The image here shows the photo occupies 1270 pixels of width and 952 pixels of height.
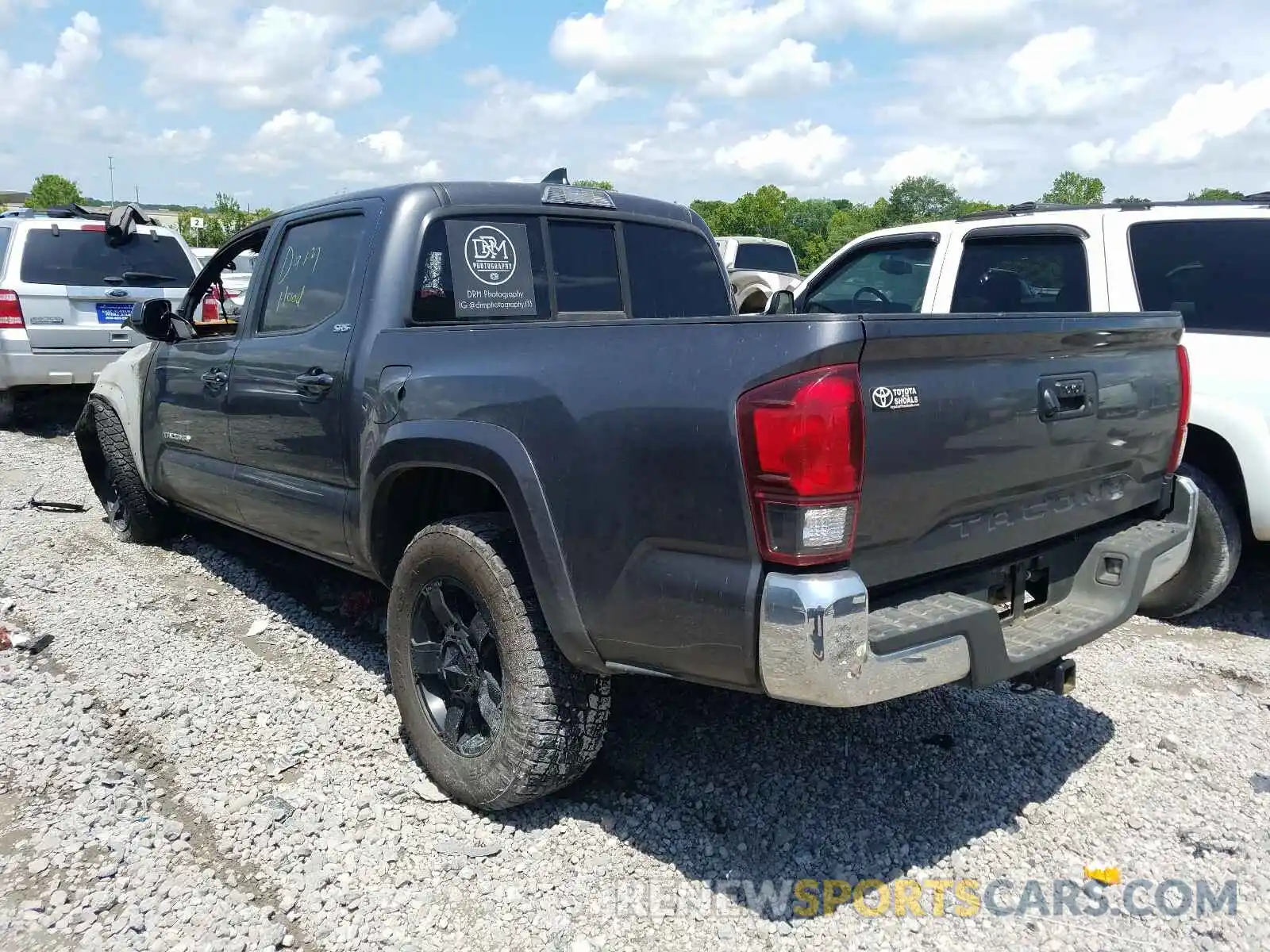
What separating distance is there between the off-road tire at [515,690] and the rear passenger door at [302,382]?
2.43 ft

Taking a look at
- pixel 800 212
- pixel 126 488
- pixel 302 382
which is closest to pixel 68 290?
pixel 126 488

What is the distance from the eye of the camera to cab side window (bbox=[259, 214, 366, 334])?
370cm

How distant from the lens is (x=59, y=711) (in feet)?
11.9

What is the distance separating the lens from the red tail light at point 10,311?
332 inches

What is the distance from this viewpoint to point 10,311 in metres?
8.45

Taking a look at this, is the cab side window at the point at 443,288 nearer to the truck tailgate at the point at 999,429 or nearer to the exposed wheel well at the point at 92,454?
the truck tailgate at the point at 999,429

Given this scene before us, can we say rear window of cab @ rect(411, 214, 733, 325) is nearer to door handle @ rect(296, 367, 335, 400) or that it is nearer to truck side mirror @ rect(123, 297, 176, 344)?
door handle @ rect(296, 367, 335, 400)

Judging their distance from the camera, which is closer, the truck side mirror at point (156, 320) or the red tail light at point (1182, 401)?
the red tail light at point (1182, 401)

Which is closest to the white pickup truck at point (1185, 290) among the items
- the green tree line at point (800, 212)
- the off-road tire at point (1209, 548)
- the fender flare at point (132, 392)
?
the off-road tire at point (1209, 548)

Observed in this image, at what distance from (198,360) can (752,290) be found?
460 centimetres

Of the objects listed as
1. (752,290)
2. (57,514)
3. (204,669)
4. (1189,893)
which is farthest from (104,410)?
(1189,893)

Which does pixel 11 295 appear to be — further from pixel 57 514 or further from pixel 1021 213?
pixel 1021 213

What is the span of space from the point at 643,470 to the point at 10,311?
26.9 feet

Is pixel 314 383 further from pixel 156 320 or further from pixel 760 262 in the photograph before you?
pixel 760 262
